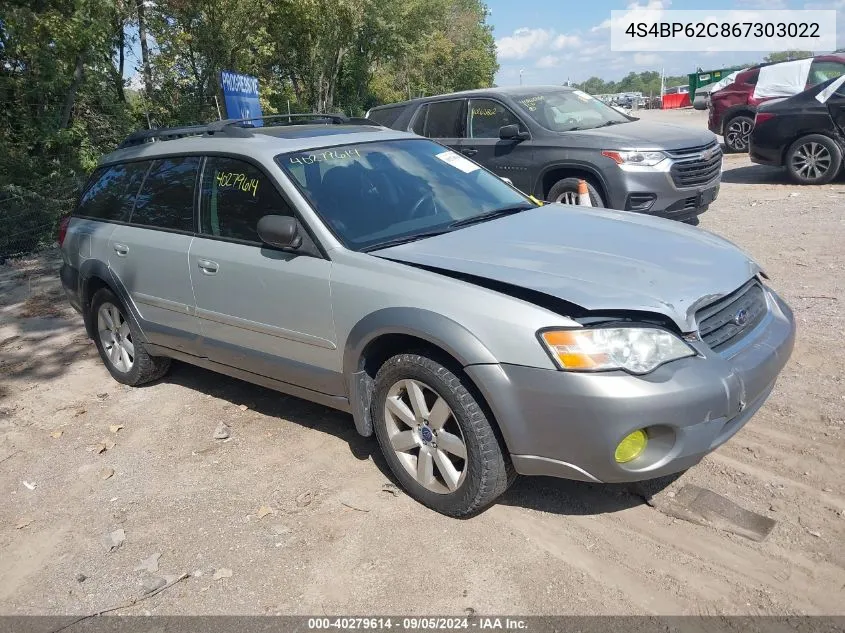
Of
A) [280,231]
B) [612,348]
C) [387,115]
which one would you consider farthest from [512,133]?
[612,348]

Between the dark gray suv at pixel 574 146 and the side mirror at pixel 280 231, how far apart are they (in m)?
4.73

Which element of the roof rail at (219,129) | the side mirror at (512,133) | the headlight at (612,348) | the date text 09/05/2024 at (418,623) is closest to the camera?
the date text 09/05/2024 at (418,623)

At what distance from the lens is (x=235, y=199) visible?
4254 mm

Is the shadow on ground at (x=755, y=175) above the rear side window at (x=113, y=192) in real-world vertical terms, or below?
below

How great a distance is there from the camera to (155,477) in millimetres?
4117

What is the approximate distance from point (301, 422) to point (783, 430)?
272 centimetres

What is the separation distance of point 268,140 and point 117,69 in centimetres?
1128

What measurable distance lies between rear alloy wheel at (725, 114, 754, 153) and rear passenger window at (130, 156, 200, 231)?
13.4m

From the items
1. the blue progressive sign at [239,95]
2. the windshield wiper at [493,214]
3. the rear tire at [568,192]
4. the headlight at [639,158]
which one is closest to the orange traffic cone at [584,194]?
the rear tire at [568,192]

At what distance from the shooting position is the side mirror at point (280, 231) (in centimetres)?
368

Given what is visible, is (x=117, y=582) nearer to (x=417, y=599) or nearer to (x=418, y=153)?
(x=417, y=599)

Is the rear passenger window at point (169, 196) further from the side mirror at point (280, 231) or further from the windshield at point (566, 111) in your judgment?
the windshield at point (566, 111)

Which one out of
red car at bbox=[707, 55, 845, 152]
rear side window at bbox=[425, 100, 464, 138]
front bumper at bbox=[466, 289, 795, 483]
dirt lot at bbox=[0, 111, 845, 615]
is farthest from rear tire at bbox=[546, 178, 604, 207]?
red car at bbox=[707, 55, 845, 152]

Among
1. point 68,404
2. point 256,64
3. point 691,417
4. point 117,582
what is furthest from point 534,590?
point 256,64
